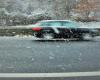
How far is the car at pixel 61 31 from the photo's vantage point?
2353cm

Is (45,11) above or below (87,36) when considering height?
below

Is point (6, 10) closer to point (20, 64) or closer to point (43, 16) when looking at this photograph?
point (43, 16)

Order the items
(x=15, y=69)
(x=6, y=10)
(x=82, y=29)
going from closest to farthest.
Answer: (x=15, y=69), (x=82, y=29), (x=6, y=10)

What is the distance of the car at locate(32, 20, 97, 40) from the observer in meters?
23.5

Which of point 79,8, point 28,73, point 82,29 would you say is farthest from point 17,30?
point 28,73

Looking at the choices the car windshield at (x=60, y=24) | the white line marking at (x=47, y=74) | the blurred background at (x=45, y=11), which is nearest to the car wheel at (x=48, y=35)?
the car windshield at (x=60, y=24)

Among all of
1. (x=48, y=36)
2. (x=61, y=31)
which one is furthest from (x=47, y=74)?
(x=61, y=31)

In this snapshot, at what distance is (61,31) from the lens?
2383 cm

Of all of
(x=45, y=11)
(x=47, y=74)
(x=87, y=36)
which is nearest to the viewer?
(x=47, y=74)

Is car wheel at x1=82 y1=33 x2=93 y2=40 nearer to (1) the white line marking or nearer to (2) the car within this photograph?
(2) the car

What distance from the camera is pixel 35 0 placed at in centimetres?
4488

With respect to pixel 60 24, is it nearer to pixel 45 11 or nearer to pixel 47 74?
pixel 47 74

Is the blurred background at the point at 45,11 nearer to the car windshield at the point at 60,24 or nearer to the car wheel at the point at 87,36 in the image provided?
the car windshield at the point at 60,24

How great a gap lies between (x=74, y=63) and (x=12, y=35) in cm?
1669
